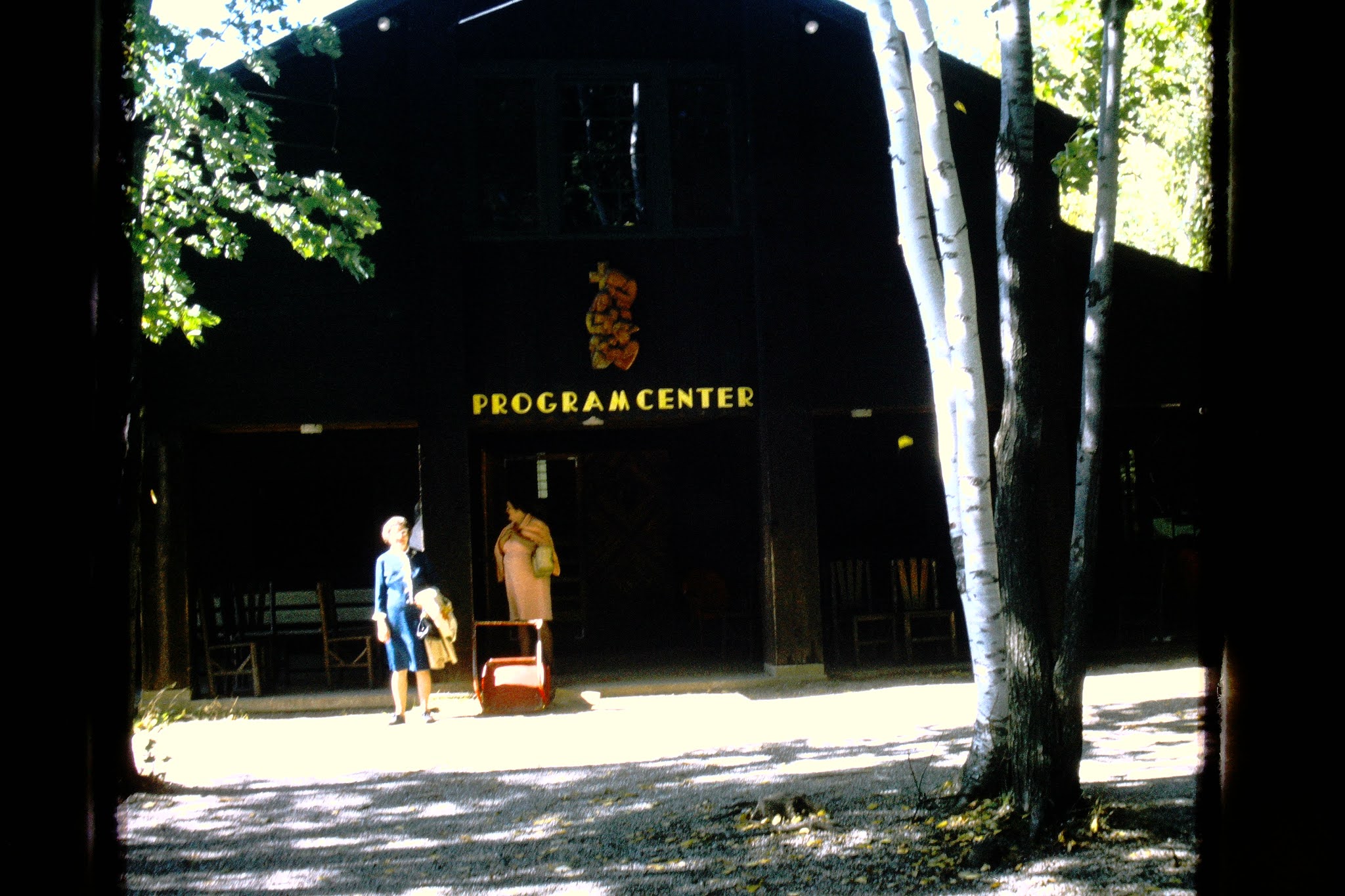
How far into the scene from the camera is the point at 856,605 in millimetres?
13805

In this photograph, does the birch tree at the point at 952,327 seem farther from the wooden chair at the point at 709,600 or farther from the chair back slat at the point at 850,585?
the wooden chair at the point at 709,600

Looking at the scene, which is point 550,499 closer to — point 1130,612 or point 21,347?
point 1130,612

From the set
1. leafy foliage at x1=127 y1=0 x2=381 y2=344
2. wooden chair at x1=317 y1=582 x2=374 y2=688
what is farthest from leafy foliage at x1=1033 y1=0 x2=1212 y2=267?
wooden chair at x1=317 y1=582 x2=374 y2=688

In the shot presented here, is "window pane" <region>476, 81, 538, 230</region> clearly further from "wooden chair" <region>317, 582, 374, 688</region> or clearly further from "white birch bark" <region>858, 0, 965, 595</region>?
"white birch bark" <region>858, 0, 965, 595</region>

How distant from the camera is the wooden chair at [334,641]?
12680mm

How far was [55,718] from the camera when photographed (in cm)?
127

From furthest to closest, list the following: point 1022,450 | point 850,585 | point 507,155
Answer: point 850,585 < point 507,155 < point 1022,450

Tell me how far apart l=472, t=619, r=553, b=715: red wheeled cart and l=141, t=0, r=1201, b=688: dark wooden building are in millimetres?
934

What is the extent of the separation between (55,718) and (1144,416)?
14.6 meters

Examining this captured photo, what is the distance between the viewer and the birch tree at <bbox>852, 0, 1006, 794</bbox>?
255 inches

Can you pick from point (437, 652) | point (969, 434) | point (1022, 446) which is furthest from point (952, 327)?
point (437, 652)

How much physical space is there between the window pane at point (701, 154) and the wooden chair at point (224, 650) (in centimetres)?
616

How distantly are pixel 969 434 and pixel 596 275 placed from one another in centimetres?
669

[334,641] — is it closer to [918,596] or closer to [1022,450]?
[918,596]
